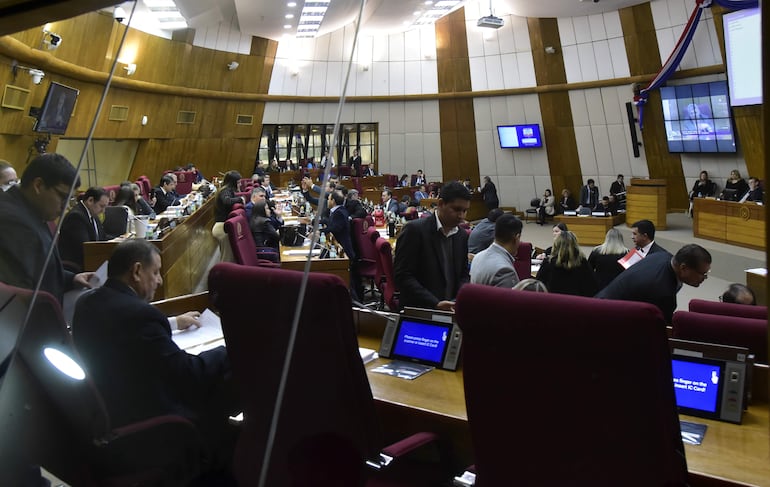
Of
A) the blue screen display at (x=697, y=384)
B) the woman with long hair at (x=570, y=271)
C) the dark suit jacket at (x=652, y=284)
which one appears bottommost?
the blue screen display at (x=697, y=384)

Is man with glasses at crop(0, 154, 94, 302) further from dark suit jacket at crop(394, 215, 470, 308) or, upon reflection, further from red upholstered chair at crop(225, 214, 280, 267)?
red upholstered chair at crop(225, 214, 280, 267)

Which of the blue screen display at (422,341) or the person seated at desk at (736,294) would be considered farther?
the person seated at desk at (736,294)

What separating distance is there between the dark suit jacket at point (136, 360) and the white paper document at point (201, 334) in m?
0.37

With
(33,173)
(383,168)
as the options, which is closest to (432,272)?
(33,173)

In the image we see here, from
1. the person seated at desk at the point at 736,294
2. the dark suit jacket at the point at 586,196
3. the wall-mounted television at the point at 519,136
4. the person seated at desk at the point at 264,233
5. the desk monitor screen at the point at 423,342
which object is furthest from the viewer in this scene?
the wall-mounted television at the point at 519,136

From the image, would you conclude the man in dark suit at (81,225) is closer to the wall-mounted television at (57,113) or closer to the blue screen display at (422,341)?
the wall-mounted television at (57,113)

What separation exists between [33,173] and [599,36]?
1545cm

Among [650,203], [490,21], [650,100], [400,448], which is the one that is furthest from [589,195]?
[400,448]

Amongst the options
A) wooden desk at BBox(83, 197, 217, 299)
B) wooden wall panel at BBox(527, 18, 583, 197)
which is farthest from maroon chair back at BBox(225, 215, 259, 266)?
wooden wall panel at BBox(527, 18, 583, 197)

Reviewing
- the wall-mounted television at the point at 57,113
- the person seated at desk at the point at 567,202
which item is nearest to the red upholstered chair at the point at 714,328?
the wall-mounted television at the point at 57,113

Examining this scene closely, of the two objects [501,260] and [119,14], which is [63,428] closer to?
[119,14]

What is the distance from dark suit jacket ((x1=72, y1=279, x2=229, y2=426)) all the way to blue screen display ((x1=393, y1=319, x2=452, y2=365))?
69 cm

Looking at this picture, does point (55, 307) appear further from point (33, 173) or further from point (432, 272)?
point (432, 272)

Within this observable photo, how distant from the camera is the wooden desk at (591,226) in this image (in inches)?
436
